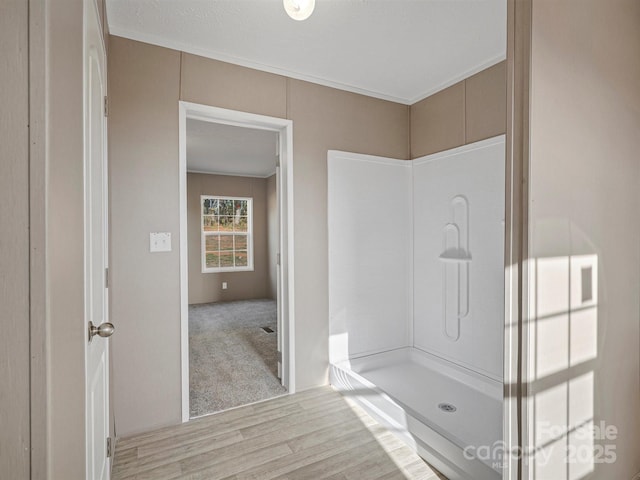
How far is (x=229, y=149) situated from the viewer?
16.6 ft

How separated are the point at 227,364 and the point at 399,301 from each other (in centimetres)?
182

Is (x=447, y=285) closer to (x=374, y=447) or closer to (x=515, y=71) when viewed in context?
(x=374, y=447)

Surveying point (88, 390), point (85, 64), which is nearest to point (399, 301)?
point (88, 390)

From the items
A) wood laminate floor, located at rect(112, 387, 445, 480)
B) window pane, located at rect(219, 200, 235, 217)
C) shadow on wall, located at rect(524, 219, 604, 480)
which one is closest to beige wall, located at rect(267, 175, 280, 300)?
window pane, located at rect(219, 200, 235, 217)

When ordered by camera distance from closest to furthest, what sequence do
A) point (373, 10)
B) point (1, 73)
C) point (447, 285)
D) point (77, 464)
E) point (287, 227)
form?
point (1, 73) < point (77, 464) < point (373, 10) < point (287, 227) < point (447, 285)

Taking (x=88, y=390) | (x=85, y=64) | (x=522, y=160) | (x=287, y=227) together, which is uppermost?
(x=85, y=64)

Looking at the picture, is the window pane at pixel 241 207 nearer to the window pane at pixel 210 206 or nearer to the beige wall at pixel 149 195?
the window pane at pixel 210 206

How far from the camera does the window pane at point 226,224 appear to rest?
6820 millimetres

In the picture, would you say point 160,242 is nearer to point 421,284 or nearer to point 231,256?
point 421,284

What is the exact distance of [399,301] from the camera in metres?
3.35

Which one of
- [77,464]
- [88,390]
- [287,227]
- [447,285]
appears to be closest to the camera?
[77,464]

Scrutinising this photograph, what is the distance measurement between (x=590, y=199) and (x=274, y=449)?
6.91 feet

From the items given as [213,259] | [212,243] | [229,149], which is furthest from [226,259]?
[229,149]

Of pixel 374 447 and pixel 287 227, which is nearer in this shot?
pixel 374 447
